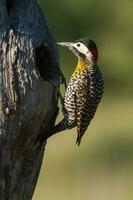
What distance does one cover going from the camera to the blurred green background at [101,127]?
12.8 metres

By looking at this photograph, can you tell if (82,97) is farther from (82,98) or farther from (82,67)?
(82,67)

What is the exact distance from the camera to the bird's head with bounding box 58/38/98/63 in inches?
291

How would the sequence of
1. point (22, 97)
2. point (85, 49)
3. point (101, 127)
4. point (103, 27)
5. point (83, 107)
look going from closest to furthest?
point (22, 97)
point (83, 107)
point (85, 49)
point (101, 127)
point (103, 27)

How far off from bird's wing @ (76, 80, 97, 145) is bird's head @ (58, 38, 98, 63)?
11.9 inches

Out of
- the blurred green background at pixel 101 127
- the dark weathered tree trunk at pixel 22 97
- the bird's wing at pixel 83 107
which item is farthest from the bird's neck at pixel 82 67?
the blurred green background at pixel 101 127

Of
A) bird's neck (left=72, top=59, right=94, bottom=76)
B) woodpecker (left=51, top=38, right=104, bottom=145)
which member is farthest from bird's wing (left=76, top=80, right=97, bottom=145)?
bird's neck (left=72, top=59, right=94, bottom=76)

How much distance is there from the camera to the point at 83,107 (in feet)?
23.7

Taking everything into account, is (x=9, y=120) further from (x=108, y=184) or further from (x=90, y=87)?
(x=108, y=184)

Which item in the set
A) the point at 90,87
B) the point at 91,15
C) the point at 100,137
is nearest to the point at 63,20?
the point at 91,15

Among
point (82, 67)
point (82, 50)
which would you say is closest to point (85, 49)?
point (82, 50)

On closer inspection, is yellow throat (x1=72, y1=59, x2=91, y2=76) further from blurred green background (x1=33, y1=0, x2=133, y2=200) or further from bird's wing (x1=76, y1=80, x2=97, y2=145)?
blurred green background (x1=33, y1=0, x2=133, y2=200)

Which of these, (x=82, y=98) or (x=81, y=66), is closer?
(x=82, y=98)

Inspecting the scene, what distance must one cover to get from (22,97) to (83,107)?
137cm

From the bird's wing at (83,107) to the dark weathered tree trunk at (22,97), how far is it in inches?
38.7
